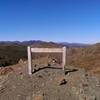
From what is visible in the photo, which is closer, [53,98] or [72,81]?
[53,98]

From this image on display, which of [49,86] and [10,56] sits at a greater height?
[49,86]

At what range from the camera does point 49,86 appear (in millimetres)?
10500

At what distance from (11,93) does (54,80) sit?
230 cm

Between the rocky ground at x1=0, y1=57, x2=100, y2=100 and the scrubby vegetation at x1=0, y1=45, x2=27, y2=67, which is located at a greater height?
the rocky ground at x1=0, y1=57, x2=100, y2=100

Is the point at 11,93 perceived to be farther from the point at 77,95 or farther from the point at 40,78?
the point at 77,95

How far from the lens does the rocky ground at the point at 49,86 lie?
966cm

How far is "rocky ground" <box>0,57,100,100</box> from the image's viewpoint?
9.66 metres

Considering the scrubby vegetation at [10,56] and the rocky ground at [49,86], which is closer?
the rocky ground at [49,86]

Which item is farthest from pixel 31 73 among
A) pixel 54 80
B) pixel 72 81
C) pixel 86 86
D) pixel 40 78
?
pixel 86 86

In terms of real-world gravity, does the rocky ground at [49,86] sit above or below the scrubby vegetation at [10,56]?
above

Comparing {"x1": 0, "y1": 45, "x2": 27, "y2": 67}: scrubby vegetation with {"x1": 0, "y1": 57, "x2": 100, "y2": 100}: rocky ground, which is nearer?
{"x1": 0, "y1": 57, "x2": 100, "y2": 100}: rocky ground

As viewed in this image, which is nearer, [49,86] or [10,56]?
[49,86]

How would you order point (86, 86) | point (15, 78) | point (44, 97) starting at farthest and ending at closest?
point (15, 78) → point (86, 86) → point (44, 97)

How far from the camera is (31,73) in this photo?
11.6m
